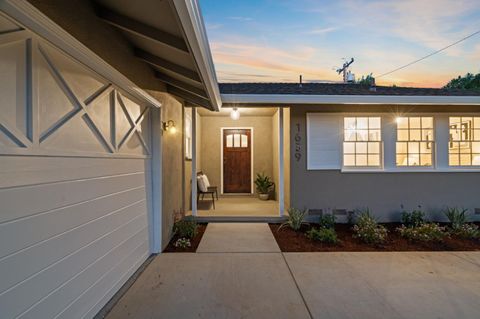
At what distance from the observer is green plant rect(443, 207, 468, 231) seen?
17.1 feet

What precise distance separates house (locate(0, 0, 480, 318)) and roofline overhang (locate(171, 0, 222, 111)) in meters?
0.01

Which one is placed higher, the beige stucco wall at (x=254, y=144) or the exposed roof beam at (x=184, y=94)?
the exposed roof beam at (x=184, y=94)

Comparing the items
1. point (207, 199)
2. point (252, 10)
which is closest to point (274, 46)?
point (252, 10)

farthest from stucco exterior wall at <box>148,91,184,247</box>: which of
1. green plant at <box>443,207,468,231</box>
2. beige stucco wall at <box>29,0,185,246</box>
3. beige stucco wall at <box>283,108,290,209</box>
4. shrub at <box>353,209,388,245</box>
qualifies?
green plant at <box>443,207,468,231</box>

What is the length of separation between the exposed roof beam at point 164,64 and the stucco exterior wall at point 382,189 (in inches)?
123

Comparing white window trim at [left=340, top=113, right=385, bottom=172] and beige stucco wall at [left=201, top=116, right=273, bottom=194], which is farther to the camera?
beige stucco wall at [left=201, top=116, right=273, bottom=194]

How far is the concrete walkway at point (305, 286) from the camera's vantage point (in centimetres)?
250

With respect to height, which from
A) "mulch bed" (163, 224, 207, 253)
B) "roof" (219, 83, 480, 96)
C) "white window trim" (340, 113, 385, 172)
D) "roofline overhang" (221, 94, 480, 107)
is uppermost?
"roof" (219, 83, 480, 96)

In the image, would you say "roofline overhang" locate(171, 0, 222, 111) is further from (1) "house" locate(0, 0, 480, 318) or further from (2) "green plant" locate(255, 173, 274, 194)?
(2) "green plant" locate(255, 173, 274, 194)

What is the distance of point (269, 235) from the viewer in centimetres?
486

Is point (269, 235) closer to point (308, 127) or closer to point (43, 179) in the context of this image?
point (308, 127)

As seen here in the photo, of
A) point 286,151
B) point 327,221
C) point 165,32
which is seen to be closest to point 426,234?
point 327,221

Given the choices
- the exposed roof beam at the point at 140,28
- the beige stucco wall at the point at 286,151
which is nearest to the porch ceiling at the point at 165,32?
the exposed roof beam at the point at 140,28

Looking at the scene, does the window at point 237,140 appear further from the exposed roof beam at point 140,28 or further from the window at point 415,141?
the exposed roof beam at point 140,28
